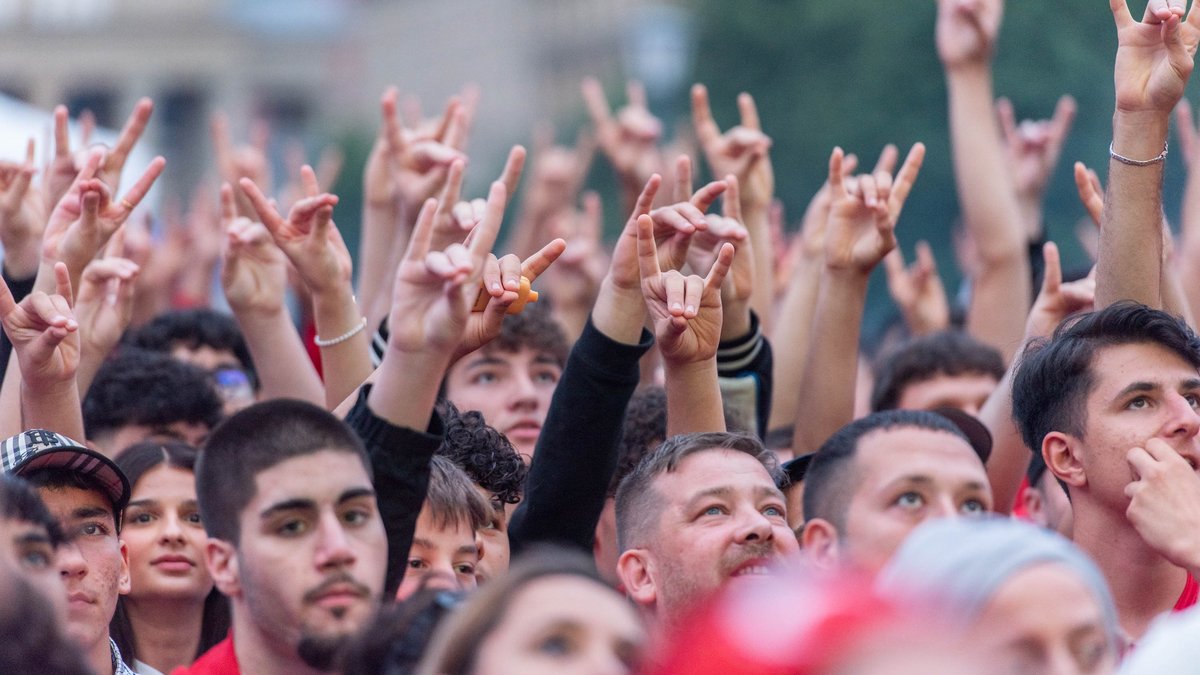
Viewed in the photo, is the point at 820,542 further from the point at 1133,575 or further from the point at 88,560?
the point at 88,560

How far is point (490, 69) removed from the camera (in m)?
73.6

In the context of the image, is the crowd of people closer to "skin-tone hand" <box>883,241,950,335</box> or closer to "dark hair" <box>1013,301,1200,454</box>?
"dark hair" <box>1013,301,1200,454</box>

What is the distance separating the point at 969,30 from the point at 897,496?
7.68 feet

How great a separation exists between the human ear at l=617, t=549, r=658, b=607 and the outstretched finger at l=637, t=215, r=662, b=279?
0.67 meters

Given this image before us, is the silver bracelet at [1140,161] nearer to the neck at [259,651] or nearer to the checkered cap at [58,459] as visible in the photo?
the neck at [259,651]

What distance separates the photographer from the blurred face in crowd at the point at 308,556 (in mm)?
3508

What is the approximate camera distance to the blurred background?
991 inches

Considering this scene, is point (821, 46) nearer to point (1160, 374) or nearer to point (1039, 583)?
point (1160, 374)

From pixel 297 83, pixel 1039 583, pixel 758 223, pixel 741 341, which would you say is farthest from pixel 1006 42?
pixel 297 83

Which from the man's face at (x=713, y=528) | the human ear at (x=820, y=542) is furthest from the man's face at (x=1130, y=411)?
the man's face at (x=713, y=528)

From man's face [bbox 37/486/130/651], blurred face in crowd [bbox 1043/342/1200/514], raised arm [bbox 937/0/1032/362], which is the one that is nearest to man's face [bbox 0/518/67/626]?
man's face [bbox 37/486/130/651]

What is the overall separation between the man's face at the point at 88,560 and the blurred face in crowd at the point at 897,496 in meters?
1.63

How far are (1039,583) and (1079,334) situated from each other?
6.01 ft

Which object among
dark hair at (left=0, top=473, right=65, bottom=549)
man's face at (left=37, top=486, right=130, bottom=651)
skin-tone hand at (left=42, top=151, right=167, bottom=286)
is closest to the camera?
dark hair at (left=0, top=473, right=65, bottom=549)
